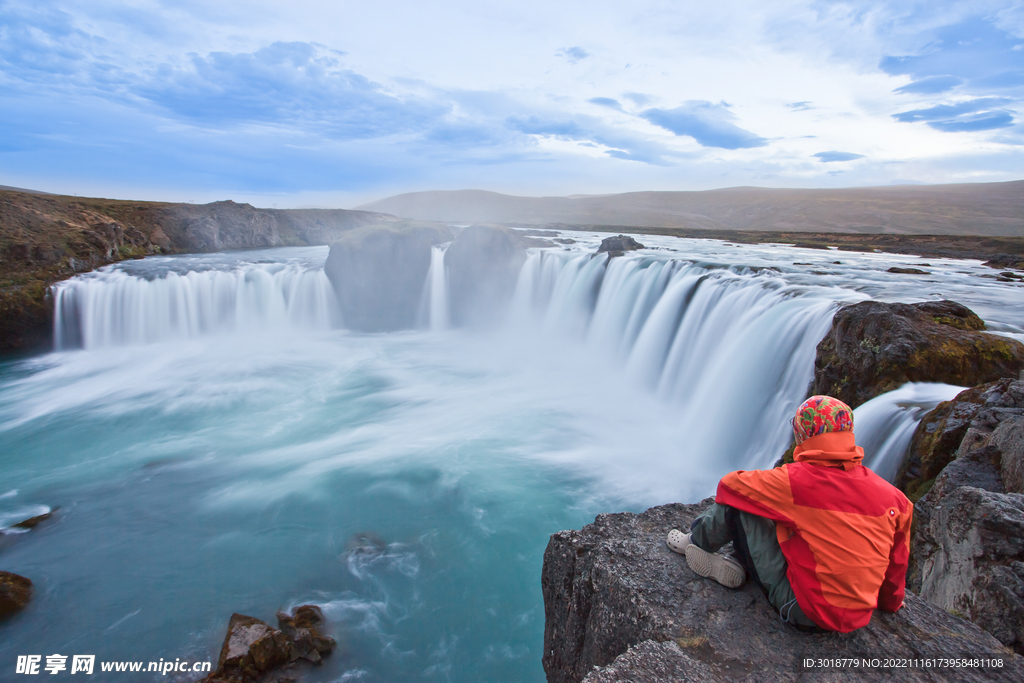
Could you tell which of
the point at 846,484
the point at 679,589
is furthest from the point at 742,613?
the point at 846,484

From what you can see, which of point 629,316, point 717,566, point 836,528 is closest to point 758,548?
point 717,566

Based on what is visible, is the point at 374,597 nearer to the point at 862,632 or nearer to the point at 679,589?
the point at 679,589

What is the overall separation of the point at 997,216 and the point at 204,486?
9581 centimetres

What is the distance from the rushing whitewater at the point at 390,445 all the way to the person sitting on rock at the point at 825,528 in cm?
402

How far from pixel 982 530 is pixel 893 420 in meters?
3.15

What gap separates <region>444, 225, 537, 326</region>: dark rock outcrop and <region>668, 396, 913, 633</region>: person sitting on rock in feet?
66.7

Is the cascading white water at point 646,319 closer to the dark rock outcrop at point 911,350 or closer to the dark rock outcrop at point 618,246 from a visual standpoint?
Answer: the dark rock outcrop at point 911,350

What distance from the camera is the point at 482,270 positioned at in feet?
75.4

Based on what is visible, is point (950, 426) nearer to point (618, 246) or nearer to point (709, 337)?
point (709, 337)

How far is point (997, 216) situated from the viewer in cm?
6850

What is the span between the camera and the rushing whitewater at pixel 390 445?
274 inches

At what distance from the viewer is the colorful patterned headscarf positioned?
8.73ft

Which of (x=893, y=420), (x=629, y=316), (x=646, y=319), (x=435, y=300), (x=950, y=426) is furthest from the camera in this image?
(x=435, y=300)

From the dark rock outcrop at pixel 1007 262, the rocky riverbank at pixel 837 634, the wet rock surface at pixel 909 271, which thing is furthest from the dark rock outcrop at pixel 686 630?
the dark rock outcrop at pixel 1007 262
